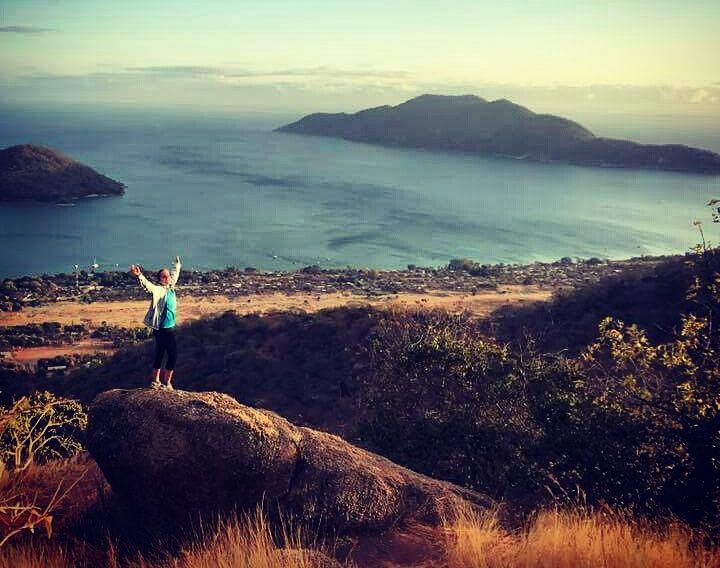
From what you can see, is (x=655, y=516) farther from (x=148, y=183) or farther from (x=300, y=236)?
(x=148, y=183)

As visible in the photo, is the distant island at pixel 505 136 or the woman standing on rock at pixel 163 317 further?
the distant island at pixel 505 136

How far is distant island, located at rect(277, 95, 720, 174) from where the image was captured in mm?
134000

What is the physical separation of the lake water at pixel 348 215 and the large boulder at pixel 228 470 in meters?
51.4

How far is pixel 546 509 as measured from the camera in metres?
8.24

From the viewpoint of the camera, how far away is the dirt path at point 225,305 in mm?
37094

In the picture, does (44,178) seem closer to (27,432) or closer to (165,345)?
(27,432)

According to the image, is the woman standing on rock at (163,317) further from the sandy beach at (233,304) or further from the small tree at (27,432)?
the sandy beach at (233,304)

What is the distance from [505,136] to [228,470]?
161738 mm

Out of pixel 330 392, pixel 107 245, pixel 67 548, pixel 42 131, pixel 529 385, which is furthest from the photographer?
pixel 42 131

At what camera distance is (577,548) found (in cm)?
609

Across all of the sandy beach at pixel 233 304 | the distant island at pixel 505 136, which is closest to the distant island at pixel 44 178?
the sandy beach at pixel 233 304

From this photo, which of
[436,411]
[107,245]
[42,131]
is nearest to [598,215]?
[107,245]

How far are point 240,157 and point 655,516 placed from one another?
148m

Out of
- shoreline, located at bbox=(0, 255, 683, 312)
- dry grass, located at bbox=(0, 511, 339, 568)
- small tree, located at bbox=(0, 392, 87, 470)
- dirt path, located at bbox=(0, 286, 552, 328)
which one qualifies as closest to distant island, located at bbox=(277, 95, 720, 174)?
shoreline, located at bbox=(0, 255, 683, 312)
